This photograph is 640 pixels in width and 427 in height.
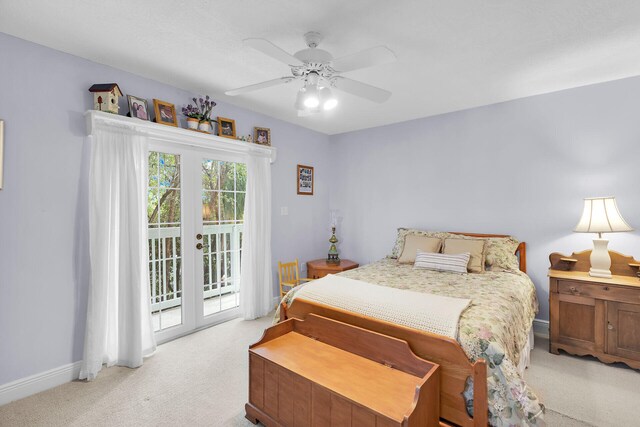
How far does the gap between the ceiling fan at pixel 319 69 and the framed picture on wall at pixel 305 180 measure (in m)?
2.03

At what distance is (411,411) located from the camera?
4.40 feet

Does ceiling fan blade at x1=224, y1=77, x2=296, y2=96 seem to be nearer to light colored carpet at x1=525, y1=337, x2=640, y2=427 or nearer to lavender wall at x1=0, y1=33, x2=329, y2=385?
lavender wall at x1=0, y1=33, x2=329, y2=385

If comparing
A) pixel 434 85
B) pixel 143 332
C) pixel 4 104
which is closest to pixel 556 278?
pixel 434 85

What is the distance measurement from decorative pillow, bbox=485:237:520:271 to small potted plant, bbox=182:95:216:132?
3.17m

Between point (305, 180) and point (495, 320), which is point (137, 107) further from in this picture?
point (495, 320)

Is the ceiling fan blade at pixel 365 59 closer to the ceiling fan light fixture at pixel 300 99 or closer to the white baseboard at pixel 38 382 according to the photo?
the ceiling fan light fixture at pixel 300 99

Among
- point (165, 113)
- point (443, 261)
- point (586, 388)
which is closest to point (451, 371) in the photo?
point (586, 388)

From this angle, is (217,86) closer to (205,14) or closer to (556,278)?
(205,14)

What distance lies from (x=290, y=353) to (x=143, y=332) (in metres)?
1.56

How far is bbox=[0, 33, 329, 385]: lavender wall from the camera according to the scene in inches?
82.3

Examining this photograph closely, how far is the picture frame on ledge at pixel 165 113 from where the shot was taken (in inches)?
109

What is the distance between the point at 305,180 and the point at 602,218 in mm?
3220

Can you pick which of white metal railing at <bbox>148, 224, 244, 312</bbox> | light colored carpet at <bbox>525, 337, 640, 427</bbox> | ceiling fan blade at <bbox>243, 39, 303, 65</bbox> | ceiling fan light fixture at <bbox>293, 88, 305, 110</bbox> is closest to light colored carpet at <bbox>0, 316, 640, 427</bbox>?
light colored carpet at <bbox>525, 337, 640, 427</bbox>

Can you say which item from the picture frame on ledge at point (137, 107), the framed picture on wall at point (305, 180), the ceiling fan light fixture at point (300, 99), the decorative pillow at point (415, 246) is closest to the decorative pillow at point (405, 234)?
the decorative pillow at point (415, 246)
